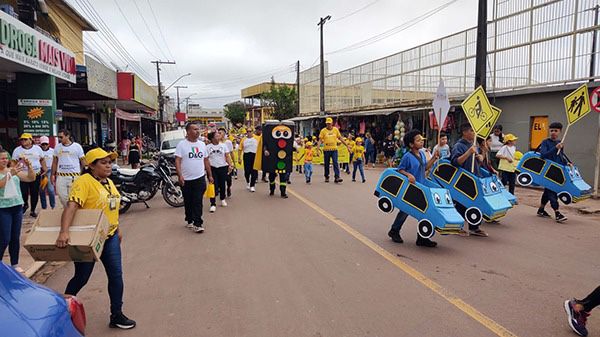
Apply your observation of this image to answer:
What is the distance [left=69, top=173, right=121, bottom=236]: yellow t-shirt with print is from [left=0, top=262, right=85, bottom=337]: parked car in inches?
54.7

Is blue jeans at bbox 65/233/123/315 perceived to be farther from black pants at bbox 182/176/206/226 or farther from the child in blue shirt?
A: the child in blue shirt

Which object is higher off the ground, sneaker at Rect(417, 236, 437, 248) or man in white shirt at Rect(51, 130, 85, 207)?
man in white shirt at Rect(51, 130, 85, 207)

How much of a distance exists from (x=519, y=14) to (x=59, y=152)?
1437 centimetres

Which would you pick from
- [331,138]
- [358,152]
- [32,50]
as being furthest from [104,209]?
[358,152]

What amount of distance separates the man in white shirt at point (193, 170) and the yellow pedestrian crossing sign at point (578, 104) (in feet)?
25.0

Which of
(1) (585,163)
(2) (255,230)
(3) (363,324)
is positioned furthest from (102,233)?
(1) (585,163)

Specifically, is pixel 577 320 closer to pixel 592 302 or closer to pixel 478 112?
pixel 592 302

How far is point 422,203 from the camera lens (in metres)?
6.10

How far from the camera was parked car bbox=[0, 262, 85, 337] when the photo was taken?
1790 millimetres

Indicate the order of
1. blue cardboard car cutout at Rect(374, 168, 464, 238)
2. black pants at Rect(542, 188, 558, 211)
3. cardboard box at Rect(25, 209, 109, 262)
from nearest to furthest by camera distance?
1. cardboard box at Rect(25, 209, 109, 262)
2. blue cardboard car cutout at Rect(374, 168, 464, 238)
3. black pants at Rect(542, 188, 558, 211)

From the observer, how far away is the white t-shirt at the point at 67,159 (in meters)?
7.63

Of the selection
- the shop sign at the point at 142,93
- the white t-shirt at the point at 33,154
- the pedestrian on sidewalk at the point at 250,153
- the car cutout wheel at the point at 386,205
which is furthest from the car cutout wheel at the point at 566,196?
the shop sign at the point at 142,93

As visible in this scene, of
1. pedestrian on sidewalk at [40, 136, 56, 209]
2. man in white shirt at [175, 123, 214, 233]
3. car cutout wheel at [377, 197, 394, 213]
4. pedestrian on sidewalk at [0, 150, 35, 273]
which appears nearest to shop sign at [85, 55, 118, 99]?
pedestrian on sidewalk at [40, 136, 56, 209]

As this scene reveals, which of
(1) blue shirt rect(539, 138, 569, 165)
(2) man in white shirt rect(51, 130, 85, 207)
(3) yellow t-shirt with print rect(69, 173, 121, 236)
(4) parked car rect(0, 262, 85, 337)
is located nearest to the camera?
(4) parked car rect(0, 262, 85, 337)
